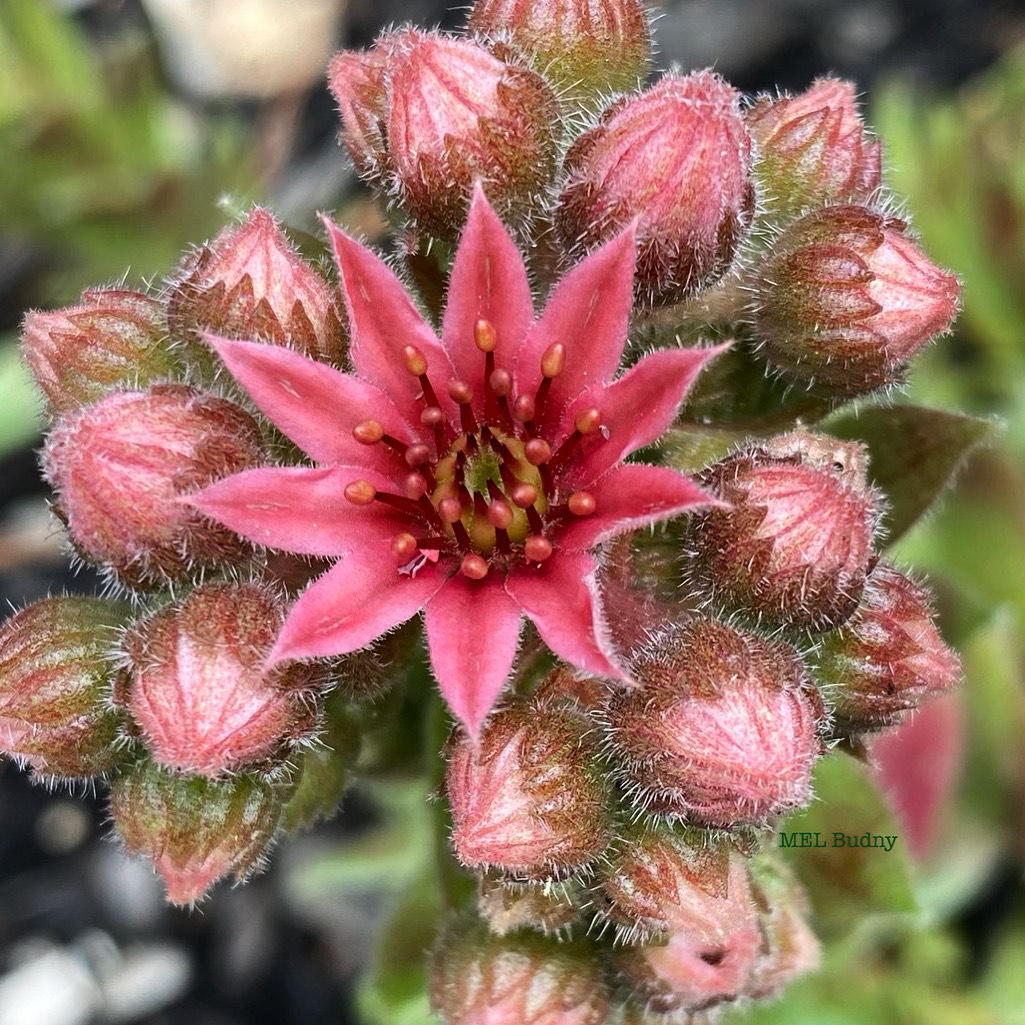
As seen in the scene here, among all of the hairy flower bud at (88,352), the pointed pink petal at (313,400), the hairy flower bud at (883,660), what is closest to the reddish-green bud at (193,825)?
the pointed pink petal at (313,400)

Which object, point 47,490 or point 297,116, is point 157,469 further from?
point 297,116

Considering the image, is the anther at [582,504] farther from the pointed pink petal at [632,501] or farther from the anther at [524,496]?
the anther at [524,496]

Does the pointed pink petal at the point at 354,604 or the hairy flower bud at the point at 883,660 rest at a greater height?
the pointed pink petal at the point at 354,604

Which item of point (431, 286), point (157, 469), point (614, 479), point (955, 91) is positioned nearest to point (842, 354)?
point (614, 479)

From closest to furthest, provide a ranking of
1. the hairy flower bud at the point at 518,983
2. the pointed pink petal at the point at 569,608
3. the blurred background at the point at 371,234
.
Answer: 1. the pointed pink petal at the point at 569,608
2. the hairy flower bud at the point at 518,983
3. the blurred background at the point at 371,234

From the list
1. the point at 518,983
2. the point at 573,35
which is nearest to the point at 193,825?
the point at 518,983

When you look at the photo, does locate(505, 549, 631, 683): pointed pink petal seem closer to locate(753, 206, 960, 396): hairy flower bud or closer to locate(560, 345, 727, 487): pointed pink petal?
locate(560, 345, 727, 487): pointed pink petal
